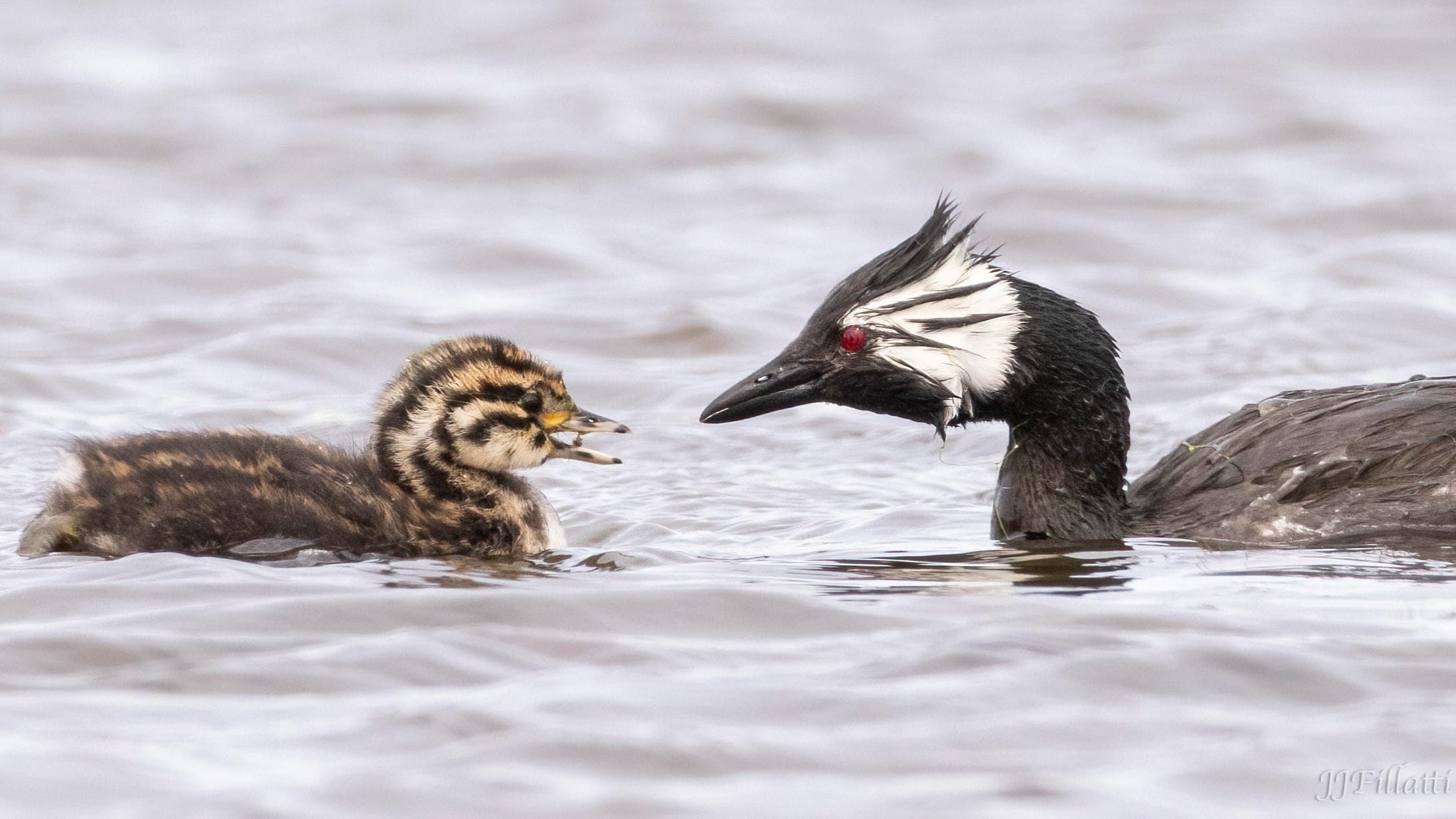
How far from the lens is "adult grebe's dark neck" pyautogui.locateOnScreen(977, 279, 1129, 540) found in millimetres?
8625

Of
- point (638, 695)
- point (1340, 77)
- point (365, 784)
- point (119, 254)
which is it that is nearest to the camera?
point (365, 784)

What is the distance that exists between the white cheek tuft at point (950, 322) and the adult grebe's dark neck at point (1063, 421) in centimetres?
8

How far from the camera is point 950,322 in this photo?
8531 mm

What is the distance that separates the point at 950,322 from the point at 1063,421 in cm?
70

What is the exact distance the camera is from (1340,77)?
21.1 metres

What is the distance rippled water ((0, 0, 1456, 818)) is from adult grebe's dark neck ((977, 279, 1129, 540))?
39 cm

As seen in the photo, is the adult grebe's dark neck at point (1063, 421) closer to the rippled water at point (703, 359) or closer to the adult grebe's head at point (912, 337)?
the adult grebe's head at point (912, 337)

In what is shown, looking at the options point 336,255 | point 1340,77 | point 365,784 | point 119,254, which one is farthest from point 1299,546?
point 1340,77

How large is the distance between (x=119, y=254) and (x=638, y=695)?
11.0m

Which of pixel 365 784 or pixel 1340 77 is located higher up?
pixel 1340 77

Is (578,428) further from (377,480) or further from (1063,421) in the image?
(1063,421)

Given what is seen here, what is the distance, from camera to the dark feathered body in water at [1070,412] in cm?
830

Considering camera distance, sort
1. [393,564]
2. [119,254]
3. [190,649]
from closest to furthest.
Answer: [190,649] → [393,564] → [119,254]

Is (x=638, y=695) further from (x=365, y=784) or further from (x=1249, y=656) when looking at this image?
(x=1249, y=656)
